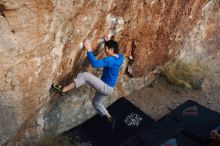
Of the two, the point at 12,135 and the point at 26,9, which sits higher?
the point at 26,9

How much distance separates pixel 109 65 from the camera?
552 cm

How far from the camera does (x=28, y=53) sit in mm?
4781

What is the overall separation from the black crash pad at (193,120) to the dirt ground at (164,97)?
511 millimetres

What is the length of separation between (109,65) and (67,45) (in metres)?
0.64

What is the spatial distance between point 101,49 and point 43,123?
1386mm

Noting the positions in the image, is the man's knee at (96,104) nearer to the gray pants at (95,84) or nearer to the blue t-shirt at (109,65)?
the gray pants at (95,84)

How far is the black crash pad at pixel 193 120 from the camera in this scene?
6.26m

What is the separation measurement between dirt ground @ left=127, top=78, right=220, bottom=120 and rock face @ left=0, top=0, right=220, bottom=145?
20 centimetres

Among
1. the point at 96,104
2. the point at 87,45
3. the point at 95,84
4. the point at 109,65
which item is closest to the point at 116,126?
the point at 96,104

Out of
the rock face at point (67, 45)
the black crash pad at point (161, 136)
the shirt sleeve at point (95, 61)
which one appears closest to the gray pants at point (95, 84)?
the rock face at point (67, 45)

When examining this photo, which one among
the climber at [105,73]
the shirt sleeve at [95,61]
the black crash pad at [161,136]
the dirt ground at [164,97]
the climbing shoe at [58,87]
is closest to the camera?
the shirt sleeve at [95,61]

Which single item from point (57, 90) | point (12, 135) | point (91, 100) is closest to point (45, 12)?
point (57, 90)

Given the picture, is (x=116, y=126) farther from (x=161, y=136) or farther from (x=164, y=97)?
(x=164, y=97)

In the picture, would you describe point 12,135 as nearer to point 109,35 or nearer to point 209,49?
point 109,35
